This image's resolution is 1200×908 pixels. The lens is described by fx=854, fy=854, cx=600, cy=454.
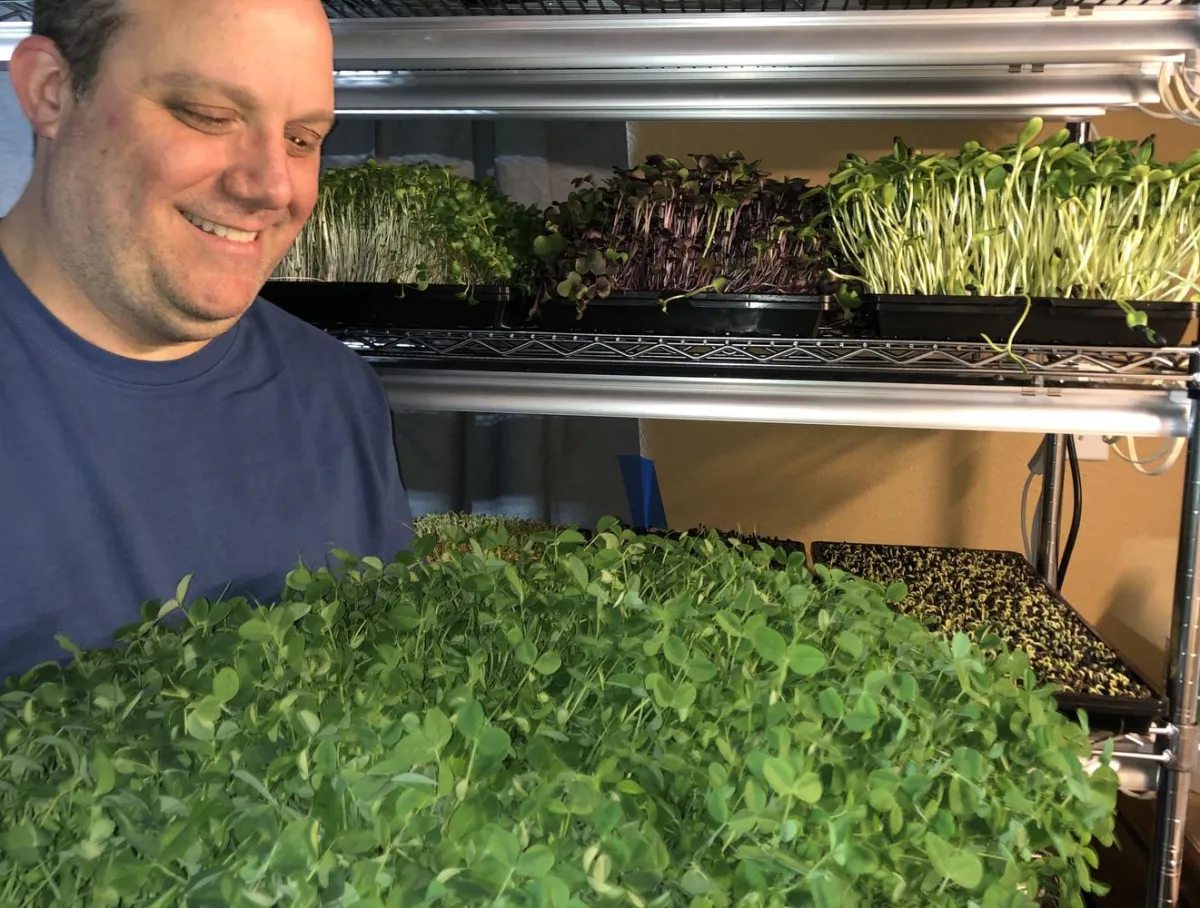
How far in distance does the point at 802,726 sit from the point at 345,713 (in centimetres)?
25

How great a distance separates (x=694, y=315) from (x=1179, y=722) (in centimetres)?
84

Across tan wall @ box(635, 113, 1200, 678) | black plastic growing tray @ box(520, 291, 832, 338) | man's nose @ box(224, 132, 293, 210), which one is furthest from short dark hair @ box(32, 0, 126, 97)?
tan wall @ box(635, 113, 1200, 678)

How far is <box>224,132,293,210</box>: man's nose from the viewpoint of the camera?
0.88 meters

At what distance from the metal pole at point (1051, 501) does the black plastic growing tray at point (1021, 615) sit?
0.18 feet

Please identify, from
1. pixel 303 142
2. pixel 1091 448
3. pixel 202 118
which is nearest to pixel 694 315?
pixel 303 142

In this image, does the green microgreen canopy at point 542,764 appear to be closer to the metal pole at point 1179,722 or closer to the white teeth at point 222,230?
the white teeth at point 222,230

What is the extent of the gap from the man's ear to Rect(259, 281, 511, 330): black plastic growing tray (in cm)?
45

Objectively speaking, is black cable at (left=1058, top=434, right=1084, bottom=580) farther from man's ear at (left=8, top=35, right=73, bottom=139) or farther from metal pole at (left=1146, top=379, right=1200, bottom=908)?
man's ear at (left=8, top=35, right=73, bottom=139)

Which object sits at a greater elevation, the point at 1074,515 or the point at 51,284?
the point at 51,284

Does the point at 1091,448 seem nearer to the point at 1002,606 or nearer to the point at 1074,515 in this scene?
the point at 1074,515

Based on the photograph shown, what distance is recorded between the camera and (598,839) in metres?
0.39

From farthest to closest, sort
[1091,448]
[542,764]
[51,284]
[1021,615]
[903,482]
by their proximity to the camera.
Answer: [903,482] < [1091,448] < [1021,615] < [51,284] < [542,764]

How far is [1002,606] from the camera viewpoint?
57.7 inches

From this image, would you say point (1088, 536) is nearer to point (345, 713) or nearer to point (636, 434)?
point (636, 434)
